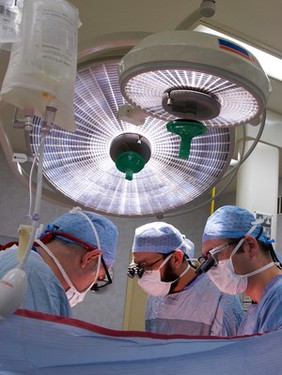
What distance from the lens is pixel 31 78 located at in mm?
656

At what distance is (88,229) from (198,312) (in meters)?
0.91

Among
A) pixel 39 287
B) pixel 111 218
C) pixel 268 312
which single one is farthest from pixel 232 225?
pixel 111 218

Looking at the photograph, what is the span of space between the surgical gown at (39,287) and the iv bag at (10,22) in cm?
54

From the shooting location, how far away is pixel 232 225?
1799 millimetres

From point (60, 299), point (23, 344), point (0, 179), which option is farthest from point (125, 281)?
point (23, 344)

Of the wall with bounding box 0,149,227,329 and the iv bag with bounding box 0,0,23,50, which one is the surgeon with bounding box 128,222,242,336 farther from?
the iv bag with bounding box 0,0,23,50

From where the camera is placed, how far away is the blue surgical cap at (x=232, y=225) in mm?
1781

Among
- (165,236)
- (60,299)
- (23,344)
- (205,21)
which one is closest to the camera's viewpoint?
(23,344)

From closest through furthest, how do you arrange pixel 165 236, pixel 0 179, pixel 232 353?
1. pixel 232 353
2. pixel 165 236
3. pixel 0 179

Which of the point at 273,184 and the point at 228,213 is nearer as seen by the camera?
the point at 228,213

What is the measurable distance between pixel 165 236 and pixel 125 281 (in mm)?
2162

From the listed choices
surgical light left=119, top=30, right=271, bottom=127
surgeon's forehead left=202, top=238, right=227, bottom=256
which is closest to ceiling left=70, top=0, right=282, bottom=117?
surgeon's forehead left=202, top=238, right=227, bottom=256

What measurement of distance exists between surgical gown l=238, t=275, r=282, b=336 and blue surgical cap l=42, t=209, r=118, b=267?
0.53 m

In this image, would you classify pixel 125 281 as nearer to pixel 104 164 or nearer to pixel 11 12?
pixel 104 164
